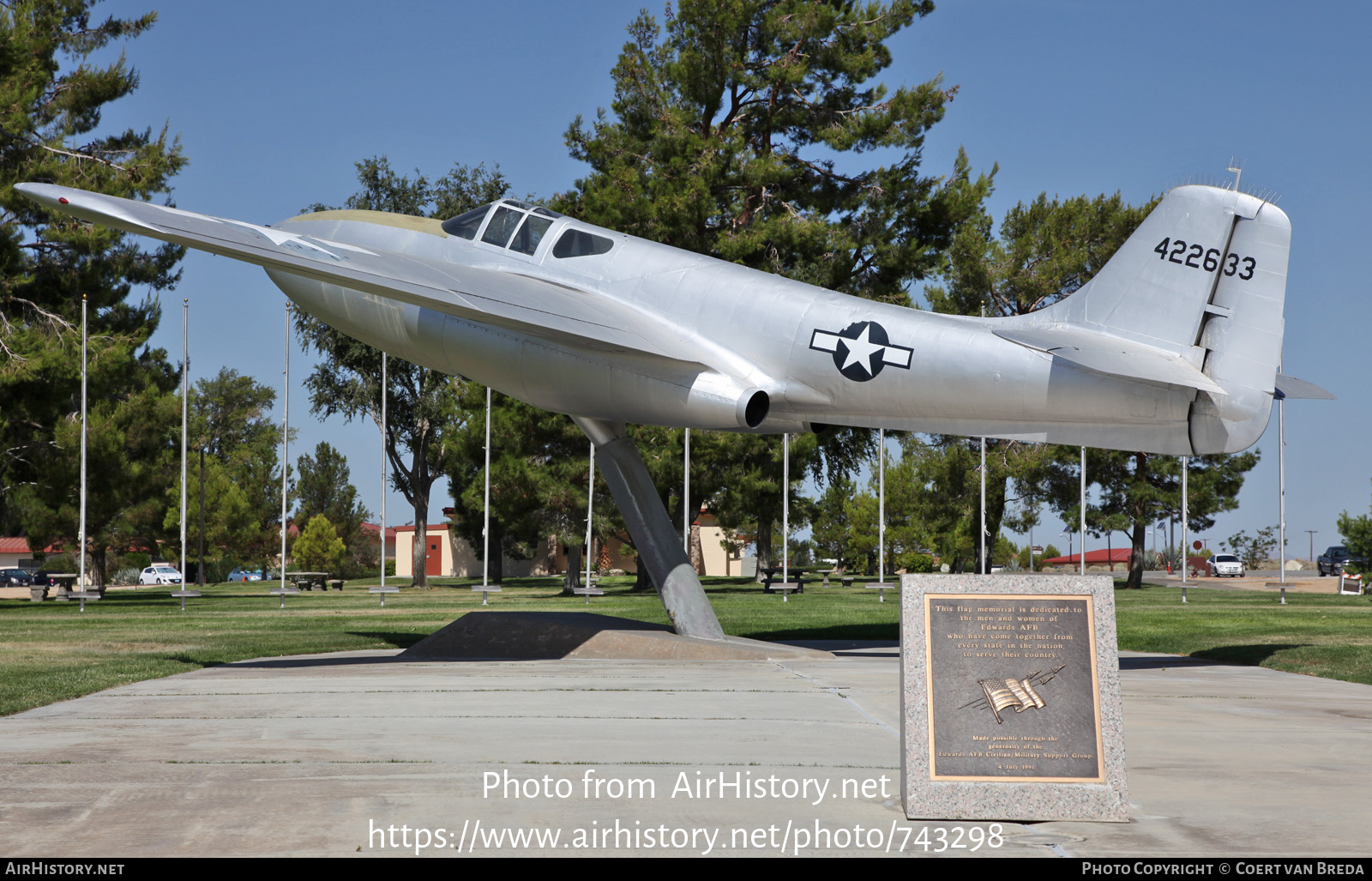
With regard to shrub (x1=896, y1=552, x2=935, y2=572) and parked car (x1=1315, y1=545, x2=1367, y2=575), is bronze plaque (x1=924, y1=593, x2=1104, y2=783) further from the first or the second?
parked car (x1=1315, y1=545, x2=1367, y2=575)

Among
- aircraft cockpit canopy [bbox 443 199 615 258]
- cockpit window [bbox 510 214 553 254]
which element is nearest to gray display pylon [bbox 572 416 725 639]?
aircraft cockpit canopy [bbox 443 199 615 258]

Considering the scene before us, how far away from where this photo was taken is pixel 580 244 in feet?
60.2

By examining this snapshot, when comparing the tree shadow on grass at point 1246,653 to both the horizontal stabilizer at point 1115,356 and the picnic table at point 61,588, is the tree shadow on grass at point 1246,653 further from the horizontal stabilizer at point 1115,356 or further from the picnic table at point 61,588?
the picnic table at point 61,588

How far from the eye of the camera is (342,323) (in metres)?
19.1

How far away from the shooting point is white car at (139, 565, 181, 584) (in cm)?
8619

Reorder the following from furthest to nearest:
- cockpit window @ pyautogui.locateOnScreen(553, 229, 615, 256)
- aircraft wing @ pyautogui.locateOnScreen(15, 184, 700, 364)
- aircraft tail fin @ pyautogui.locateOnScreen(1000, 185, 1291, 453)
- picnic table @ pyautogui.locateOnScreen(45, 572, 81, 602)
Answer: picnic table @ pyautogui.locateOnScreen(45, 572, 81, 602) < cockpit window @ pyautogui.locateOnScreen(553, 229, 615, 256) < aircraft wing @ pyautogui.locateOnScreen(15, 184, 700, 364) < aircraft tail fin @ pyautogui.locateOnScreen(1000, 185, 1291, 453)

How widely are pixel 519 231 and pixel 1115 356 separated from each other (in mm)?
9190

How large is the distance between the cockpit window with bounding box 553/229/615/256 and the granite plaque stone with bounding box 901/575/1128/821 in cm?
1176

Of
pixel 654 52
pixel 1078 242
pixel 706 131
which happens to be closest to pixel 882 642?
pixel 706 131

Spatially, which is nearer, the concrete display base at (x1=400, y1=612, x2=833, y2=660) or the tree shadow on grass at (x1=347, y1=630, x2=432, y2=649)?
the concrete display base at (x1=400, y1=612, x2=833, y2=660)

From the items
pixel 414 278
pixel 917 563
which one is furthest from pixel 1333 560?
pixel 414 278

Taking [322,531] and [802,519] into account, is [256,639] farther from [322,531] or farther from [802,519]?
[322,531]

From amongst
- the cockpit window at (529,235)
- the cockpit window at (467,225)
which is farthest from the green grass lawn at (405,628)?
the cockpit window at (529,235)

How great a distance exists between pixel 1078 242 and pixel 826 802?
5334cm
